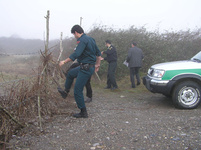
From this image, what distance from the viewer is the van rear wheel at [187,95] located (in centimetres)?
515

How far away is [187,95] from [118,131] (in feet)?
7.82

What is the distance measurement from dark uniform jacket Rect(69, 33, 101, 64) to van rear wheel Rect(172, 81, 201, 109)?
92.9 inches

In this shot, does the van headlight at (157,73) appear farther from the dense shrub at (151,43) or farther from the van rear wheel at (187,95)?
the dense shrub at (151,43)

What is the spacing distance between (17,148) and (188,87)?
13.6ft

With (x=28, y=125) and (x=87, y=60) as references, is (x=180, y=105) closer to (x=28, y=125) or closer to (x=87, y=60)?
(x=87, y=60)

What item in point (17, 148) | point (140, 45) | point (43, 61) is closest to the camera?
point (17, 148)

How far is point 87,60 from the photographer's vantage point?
14.6ft

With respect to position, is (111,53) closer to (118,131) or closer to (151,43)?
(118,131)

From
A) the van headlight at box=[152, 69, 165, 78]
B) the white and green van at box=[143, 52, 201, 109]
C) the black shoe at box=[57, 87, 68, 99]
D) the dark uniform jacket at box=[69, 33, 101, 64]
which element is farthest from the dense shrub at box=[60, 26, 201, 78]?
the dark uniform jacket at box=[69, 33, 101, 64]

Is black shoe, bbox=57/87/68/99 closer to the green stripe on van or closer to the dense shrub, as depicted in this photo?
the green stripe on van

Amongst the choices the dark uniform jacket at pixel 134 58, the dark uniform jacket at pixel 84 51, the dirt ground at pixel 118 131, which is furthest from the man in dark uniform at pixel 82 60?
the dark uniform jacket at pixel 134 58

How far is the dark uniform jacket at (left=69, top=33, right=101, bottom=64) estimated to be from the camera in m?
4.26

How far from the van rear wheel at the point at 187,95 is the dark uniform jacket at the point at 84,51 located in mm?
2360

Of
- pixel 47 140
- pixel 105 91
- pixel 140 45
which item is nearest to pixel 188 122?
pixel 47 140
